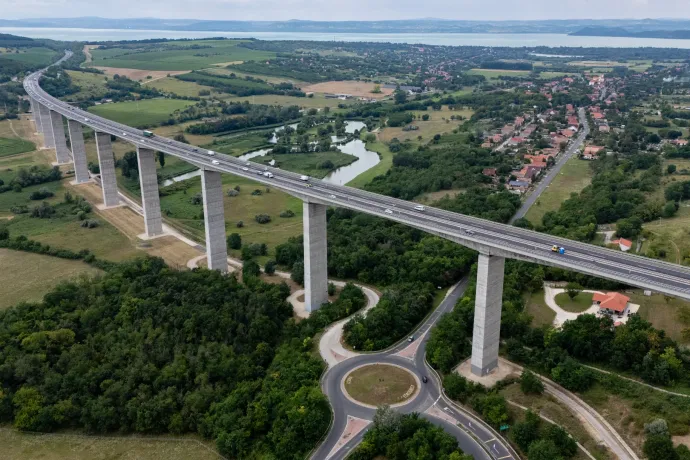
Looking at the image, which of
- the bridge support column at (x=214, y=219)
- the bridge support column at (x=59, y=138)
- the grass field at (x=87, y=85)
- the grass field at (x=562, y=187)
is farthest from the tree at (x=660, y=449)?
the grass field at (x=87, y=85)

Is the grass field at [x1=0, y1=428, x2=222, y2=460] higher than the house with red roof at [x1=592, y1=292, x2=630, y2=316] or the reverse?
the reverse

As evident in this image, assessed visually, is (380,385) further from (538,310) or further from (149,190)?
(149,190)

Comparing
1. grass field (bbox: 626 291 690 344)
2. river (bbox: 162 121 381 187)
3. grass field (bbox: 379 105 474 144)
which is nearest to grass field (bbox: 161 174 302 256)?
river (bbox: 162 121 381 187)

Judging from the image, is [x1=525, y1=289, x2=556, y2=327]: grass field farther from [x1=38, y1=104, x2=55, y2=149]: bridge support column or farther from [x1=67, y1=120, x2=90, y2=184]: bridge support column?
[x1=38, y1=104, x2=55, y2=149]: bridge support column

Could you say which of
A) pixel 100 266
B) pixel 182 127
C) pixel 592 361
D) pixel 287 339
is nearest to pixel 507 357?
pixel 592 361

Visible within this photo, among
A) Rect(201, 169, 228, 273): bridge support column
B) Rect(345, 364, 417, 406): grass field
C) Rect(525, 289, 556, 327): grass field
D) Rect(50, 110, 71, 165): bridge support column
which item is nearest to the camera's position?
Rect(345, 364, 417, 406): grass field

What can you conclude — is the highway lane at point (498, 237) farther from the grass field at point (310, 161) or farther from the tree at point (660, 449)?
the grass field at point (310, 161)
